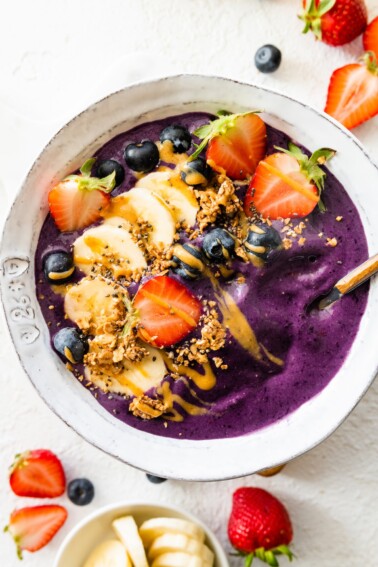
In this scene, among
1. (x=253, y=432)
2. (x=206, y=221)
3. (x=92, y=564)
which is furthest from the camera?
(x=92, y=564)

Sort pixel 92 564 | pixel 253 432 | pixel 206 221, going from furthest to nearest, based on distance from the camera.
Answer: pixel 92 564 → pixel 253 432 → pixel 206 221

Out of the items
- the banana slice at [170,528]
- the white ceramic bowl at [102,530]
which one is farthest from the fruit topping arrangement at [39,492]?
the banana slice at [170,528]

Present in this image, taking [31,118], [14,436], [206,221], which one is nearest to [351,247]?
[206,221]

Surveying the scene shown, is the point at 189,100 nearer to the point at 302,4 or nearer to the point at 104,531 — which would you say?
the point at 302,4

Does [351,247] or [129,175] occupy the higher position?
[129,175]

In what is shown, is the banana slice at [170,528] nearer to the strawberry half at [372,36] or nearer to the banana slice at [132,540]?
the banana slice at [132,540]

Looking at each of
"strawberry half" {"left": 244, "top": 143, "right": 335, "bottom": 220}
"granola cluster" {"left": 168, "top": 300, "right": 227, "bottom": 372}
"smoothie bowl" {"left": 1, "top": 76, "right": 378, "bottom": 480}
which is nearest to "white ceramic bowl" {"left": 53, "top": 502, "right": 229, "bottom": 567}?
"smoothie bowl" {"left": 1, "top": 76, "right": 378, "bottom": 480}

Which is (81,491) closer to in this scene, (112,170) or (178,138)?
(112,170)

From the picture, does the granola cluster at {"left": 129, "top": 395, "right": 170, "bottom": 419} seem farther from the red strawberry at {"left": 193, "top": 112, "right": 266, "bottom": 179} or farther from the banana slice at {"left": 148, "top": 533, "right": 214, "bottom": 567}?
the red strawberry at {"left": 193, "top": 112, "right": 266, "bottom": 179}
